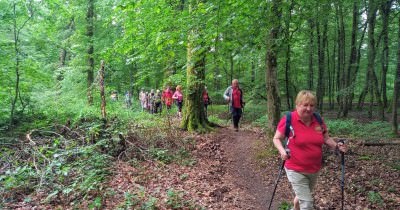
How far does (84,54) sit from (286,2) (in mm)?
15688

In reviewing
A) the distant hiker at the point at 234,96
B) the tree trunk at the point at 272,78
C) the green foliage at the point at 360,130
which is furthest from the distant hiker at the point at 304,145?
the green foliage at the point at 360,130

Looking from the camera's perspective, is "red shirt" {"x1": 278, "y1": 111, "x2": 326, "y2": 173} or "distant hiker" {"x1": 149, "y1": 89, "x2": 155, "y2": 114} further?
"distant hiker" {"x1": 149, "y1": 89, "x2": 155, "y2": 114}

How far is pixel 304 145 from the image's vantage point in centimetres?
394

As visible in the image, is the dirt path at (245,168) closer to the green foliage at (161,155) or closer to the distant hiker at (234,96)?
the distant hiker at (234,96)

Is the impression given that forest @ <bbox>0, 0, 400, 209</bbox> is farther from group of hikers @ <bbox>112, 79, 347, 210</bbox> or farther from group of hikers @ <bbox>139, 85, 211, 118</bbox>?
group of hikers @ <bbox>139, 85, 211, 118</bbox>

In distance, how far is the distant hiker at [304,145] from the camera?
3943 mm

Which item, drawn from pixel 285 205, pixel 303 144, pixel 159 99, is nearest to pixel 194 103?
pixel 285 205

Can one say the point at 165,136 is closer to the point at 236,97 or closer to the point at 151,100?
the point at 236,97

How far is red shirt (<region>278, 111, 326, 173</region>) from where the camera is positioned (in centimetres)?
395

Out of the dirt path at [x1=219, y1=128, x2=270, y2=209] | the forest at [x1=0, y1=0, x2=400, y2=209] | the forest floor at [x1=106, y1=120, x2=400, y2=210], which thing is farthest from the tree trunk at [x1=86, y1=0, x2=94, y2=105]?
the forest floor at [x1=106, y1=120, x2=400, y2=210]

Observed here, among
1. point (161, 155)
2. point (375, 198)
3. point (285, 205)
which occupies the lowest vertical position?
point (285, 205)

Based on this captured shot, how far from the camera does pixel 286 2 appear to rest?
6.96 meters

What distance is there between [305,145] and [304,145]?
0.01m

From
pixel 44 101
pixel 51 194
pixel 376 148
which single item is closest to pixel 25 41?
pixel 44 101
